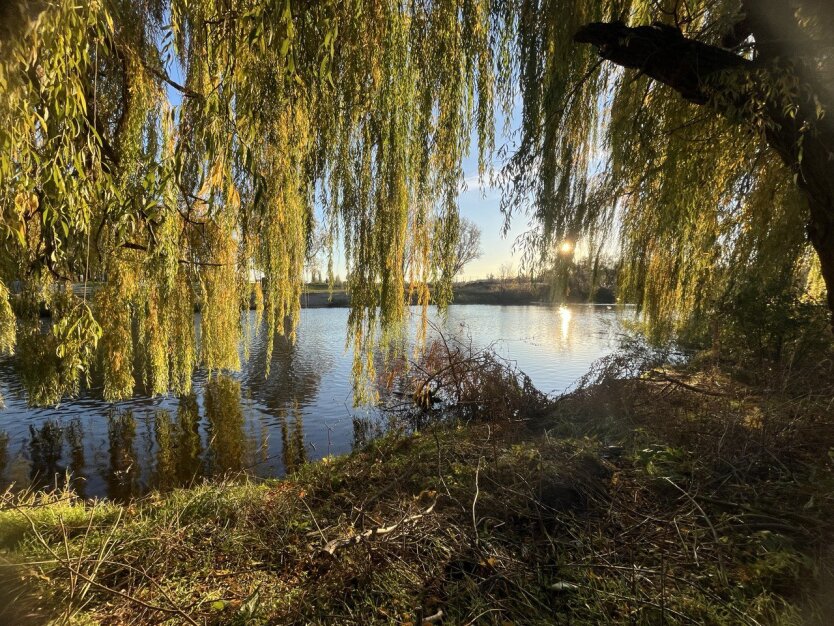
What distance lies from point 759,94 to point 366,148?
2529 mm

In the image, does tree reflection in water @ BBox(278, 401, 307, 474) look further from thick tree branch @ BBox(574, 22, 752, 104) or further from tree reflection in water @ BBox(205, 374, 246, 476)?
thick tree branch @ BBox(574, 22, 752, 104)

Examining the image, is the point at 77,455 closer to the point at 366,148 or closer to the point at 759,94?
the point at 366,148

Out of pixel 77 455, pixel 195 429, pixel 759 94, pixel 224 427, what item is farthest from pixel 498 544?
pixel 77 455

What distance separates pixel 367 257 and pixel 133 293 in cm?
208

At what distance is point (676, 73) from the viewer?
274 centimetres

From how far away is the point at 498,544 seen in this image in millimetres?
2543

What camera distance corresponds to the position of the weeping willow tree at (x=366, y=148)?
2.00m

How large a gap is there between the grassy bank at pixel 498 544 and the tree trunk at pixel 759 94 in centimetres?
156

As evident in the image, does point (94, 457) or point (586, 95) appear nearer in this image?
point (586, 95)

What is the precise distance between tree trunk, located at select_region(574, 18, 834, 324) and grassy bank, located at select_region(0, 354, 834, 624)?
1565mm

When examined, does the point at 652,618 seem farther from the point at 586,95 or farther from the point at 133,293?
the point at 133,293

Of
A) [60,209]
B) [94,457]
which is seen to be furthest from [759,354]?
[94,457]

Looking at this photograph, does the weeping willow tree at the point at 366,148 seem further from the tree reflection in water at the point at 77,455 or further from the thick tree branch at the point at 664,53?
the tree reflection in water at the point at 77,455

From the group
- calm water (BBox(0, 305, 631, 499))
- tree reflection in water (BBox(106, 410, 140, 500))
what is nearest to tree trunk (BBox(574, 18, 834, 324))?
calm water (BBox(0, 305, 631, 499))
